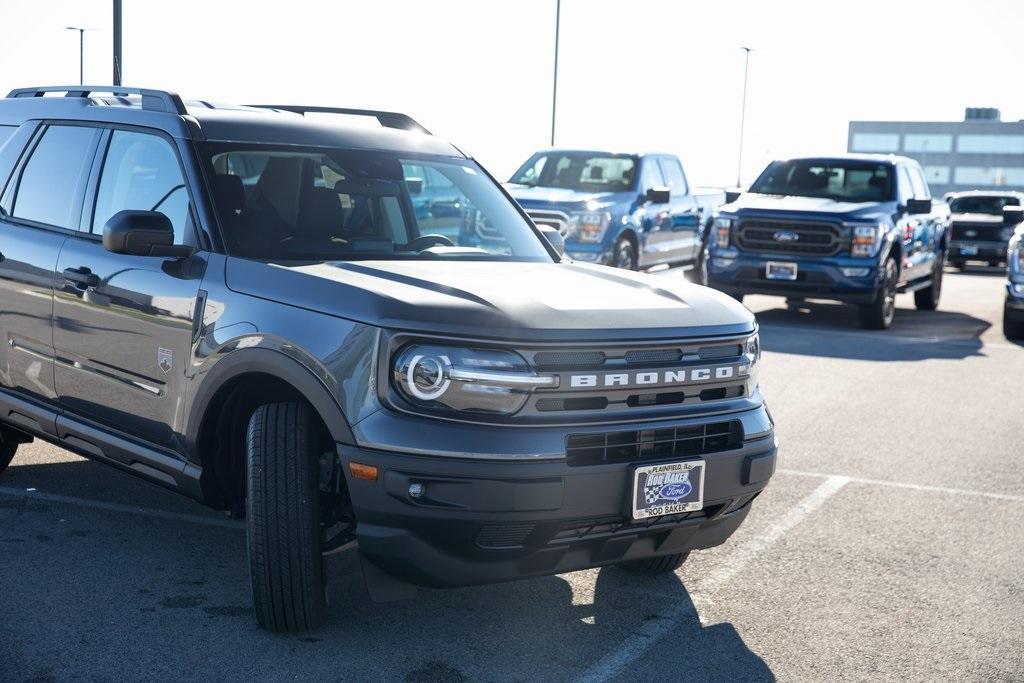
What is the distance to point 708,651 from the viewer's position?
4.51 m

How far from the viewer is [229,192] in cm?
510

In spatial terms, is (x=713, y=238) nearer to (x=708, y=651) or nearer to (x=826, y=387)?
(x=826, y=387)

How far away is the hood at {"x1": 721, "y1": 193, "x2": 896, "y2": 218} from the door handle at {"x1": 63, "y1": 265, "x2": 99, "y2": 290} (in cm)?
1052

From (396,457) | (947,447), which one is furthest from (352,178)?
(947,447)

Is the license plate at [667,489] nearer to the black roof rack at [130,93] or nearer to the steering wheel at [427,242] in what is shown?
the steering wheel at [427,242]

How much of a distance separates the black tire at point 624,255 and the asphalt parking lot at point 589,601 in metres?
8.64

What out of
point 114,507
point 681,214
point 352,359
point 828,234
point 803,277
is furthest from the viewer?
point 681,214

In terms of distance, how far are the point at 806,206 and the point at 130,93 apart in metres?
10.4

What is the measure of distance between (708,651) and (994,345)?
10579 mm

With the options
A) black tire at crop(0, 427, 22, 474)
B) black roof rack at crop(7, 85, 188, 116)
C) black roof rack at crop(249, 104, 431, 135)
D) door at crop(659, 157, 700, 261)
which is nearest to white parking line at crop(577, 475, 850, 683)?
black roof rack at crop(249, 104, 431, 135)

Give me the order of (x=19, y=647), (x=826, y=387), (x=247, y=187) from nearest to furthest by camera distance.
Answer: (x=19, y=647) → (x=247, y=187) → (x=826, y=387)

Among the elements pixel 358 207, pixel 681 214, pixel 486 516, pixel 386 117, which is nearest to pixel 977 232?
pixel 681 214

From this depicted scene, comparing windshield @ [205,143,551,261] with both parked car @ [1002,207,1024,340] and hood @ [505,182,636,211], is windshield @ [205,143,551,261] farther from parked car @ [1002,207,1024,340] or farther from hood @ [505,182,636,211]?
hood @ [505,182,636,211]

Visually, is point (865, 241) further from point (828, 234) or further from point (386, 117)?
point (386, 117)
